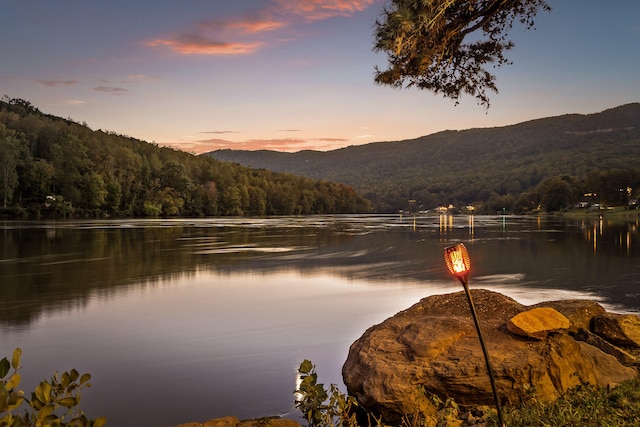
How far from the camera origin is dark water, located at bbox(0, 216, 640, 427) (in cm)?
789

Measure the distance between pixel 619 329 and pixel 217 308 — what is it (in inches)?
372

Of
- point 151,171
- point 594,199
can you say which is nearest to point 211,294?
point 151,171

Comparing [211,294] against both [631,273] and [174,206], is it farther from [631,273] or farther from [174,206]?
[174,206]

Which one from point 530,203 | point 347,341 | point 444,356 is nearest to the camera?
point 444,356

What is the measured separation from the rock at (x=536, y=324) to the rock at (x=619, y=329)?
75.0 inches

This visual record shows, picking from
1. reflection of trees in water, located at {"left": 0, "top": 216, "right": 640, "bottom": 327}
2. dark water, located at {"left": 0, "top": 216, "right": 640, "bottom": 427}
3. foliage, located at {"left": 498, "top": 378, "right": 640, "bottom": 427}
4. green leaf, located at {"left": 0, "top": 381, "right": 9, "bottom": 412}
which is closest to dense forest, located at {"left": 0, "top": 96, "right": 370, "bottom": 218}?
reflection of trees in water, located at {"left": 0, "top": 216, "right": 640, "bottom": 327}

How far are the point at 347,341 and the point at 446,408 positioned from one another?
4312mm

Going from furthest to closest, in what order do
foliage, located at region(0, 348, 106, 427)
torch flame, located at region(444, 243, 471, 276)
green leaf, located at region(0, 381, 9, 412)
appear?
torch flame, located at region(444, 243, 471, 276), foliage, located at region(0, 348, 106, 427), green leaf, located at region(0, 381, 9, 412)

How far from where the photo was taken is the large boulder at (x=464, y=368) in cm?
656

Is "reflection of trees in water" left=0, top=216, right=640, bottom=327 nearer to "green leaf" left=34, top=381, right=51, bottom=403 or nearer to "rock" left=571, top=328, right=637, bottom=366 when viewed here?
"rock" left=571, top=328, right=637, bottom=366

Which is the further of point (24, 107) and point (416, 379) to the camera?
→ point (24, 107)

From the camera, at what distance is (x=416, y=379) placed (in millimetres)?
6758

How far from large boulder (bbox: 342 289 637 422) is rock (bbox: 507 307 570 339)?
3.2 inches

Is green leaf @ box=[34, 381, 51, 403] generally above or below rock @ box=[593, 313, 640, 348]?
above
